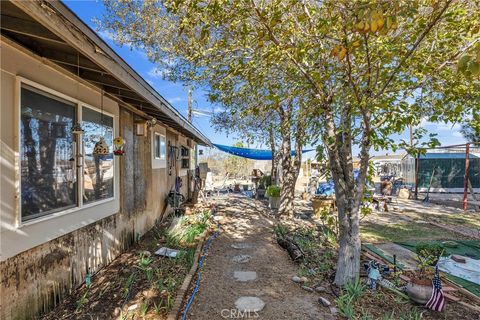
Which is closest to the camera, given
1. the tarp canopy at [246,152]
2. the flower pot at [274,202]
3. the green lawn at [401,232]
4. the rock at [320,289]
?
the rock at [320,289]

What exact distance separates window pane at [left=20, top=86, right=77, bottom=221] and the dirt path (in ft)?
6.37

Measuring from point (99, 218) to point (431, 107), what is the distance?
4884 millimetres

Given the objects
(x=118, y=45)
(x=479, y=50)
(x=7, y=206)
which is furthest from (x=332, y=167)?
(x=118, y=45)

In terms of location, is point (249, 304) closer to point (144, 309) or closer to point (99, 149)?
point (144, 309)

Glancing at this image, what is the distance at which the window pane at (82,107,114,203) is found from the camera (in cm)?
386

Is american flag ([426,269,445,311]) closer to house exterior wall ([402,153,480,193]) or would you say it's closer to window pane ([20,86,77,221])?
window pane ([20,86,77,221])

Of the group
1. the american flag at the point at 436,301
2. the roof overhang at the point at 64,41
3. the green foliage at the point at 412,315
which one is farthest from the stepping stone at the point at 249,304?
the roof overhang at the point at 64,41

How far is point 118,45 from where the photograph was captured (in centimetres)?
879

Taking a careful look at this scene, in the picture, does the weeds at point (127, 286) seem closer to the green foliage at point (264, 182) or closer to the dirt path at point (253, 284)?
the dirt path at point (253, 284)

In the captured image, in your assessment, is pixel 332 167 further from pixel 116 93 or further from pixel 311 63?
pixel 116 93

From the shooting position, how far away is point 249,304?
3436 millimetres

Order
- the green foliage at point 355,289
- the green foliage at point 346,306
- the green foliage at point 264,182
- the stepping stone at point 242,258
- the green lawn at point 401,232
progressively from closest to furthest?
the green foliage at point 346,306 → the green foliage at point 355,289 → the stepping stone at point 242,258 → the green lawn at point 401,232 → the green foliage at point 264,182

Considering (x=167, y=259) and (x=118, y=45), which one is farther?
(x=118, y=45)

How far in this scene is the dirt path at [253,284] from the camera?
10.7 feet
